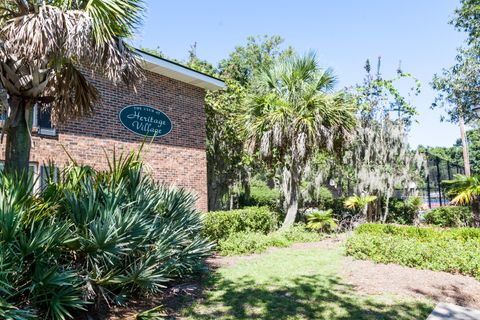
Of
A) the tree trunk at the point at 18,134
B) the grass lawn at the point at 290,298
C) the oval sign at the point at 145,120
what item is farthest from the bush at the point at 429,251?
the tree trunk at the point at 18,134

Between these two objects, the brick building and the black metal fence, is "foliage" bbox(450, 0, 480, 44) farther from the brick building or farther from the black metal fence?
the brick building

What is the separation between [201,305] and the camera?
17.6ft

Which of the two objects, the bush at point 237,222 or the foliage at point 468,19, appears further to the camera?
the foliage at point 468,19

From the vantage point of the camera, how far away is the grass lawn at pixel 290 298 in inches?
191

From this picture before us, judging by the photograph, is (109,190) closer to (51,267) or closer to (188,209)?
(51,267)

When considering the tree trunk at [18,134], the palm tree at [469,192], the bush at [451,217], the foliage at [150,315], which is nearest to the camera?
the foliage at [150,315]

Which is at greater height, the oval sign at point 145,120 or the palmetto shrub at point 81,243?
the oval sign at point 145,120

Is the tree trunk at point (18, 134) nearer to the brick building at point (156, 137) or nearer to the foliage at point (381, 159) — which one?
the brick building at point (156, 137)

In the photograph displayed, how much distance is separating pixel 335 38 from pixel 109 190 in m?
10.9

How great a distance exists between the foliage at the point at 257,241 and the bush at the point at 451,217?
23.8ft

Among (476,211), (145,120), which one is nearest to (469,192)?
(476,211)

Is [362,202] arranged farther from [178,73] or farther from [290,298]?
[290,298]

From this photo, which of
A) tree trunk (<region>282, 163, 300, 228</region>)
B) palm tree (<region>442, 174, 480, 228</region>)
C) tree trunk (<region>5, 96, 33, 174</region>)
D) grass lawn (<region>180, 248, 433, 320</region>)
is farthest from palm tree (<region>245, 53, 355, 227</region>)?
tree trunk (<region>5, 96, 33, 174</region>)

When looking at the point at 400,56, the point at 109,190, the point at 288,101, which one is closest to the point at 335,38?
the point at 288,101
